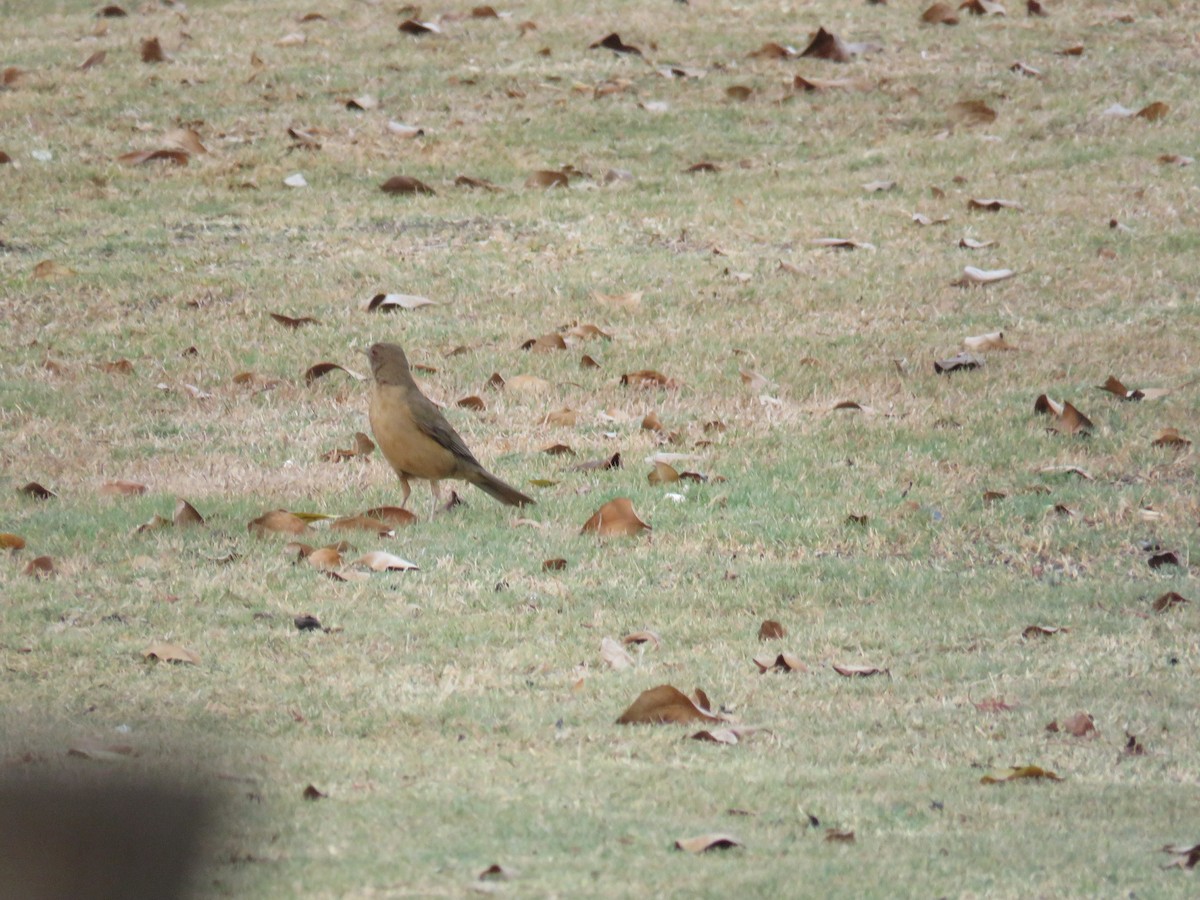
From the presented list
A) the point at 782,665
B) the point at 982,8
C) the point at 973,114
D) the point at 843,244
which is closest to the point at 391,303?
the point at 843,244

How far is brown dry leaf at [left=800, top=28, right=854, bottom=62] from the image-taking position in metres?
17.3

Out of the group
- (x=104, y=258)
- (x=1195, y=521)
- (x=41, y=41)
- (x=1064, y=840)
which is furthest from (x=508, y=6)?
(x=1064, y=840)

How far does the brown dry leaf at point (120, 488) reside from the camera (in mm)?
8500

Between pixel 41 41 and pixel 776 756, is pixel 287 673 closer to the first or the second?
pixel 776 756

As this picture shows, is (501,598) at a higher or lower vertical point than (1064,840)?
lower

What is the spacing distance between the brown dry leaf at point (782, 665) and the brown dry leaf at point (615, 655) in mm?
468

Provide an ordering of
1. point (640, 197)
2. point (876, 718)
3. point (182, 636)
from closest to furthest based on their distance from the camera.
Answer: point (876, 718), point (182, 636), point (640, 197)

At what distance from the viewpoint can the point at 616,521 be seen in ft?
25.7

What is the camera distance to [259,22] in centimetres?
1852

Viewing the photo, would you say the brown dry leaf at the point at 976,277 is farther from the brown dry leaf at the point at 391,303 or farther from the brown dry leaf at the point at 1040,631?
the brown dry leaf at the point at 1040,631

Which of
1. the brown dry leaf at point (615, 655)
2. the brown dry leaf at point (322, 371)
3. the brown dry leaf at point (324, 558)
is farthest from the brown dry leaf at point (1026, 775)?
the brown dry leaf at point (322, 371)

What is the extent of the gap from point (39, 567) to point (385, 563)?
1.42 metres

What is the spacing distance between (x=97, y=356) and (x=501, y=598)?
17.3 ft

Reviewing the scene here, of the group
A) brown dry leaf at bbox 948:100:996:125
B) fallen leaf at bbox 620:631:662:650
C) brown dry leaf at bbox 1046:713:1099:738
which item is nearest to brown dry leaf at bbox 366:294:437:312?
fallen leaf at bbox 620:631:662:650
